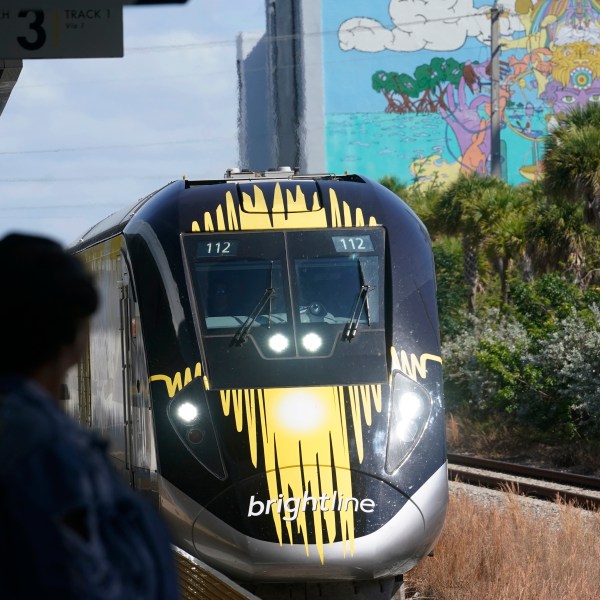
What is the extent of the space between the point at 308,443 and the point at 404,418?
0.77 m

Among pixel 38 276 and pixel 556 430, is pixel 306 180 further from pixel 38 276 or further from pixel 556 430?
pixel 556 430

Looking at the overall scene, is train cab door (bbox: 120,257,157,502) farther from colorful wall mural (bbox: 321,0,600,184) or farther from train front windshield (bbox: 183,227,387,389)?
colorful wall mural (bbox: 321,0,600,184)

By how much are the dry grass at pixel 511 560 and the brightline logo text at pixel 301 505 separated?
4.11 feet

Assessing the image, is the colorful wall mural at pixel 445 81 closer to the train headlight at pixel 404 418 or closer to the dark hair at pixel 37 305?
the train headlight at pixel 404 418

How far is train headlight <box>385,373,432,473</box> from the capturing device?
27.7 ft

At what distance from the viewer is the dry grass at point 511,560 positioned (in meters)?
8.60

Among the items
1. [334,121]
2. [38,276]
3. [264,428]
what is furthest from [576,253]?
[334,121]

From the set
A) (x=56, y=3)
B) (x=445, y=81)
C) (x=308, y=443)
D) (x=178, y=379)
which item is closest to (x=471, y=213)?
(x=56, y=3)

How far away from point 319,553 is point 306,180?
3.07 metres

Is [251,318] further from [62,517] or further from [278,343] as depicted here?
[62,517]

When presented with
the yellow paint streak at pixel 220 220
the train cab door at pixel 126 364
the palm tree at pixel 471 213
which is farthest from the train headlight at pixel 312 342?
the palm tree at pixel 471 213

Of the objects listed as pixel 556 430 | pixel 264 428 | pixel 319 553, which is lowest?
pixel 556 430

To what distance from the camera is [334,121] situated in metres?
59.0

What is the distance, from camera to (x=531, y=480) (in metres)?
17.3
